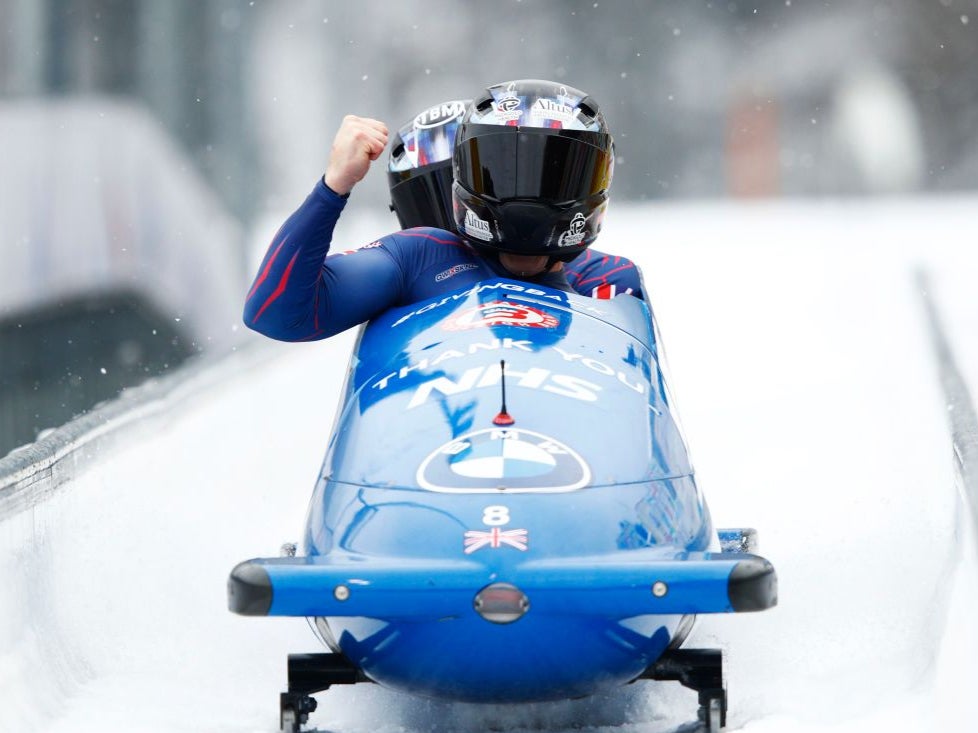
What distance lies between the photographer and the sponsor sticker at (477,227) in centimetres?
288

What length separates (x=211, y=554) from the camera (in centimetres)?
358

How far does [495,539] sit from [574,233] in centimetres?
109

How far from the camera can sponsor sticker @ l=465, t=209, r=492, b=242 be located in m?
2.88

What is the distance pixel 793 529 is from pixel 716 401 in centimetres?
168

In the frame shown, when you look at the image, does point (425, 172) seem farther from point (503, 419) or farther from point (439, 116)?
point (503, 419)

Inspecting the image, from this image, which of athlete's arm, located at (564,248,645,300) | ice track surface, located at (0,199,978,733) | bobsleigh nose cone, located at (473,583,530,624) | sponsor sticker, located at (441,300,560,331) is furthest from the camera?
athlete's arm, located at (564,248,645,300)

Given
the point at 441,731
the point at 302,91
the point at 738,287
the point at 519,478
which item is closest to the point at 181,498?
the point at 441,731

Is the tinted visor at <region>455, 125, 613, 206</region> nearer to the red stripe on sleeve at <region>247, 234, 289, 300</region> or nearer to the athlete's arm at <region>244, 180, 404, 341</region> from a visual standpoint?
the athlete's arm at <region>244, 180, 404, 341</region>

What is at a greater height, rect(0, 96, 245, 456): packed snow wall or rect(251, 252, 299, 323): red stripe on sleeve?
rect(0, 96, 245, 456): packed snow wall

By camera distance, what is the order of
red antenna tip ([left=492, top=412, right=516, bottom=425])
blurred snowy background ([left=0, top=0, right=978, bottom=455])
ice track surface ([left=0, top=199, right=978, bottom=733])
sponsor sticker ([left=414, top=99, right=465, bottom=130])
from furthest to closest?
blurred snowy background ([left=0, top=0, right=978, bottom=455])
sponsor sticker ([left=414, top=99, right=465, bottom=130])
ice track surface ([left=0, top=199, right=978, bottom=733])
red antenna tip ([left=492, top=412, right=516, bottom=425])

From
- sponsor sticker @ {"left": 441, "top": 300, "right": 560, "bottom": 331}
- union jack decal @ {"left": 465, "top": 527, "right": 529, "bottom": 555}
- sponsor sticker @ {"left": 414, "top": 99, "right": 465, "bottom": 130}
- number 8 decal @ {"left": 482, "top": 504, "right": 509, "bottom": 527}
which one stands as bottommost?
union jack decal @ {"left": 465, "top": 527, "right": 529, "bottom": 555}

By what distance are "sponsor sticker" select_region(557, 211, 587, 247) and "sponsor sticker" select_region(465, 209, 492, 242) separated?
0.49ft

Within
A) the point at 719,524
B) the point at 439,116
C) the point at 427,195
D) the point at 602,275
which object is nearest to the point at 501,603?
the point at 602,275

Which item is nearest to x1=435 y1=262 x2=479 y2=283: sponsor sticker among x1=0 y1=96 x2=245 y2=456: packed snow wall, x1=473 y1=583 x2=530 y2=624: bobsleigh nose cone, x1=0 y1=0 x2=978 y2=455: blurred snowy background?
x1=473 y1=583 x2=530 y2=624: bobsleigh nose cone
